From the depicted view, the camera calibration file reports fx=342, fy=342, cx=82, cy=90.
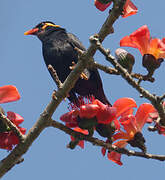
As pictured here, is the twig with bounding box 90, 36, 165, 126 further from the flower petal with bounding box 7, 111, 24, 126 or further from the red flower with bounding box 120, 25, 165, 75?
the flower petal with bounding box 7, 111, 24, 126

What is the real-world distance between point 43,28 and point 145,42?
3.46 metres

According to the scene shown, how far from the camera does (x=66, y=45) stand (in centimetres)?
435

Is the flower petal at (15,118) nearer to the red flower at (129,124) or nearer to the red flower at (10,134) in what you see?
the red flower at (10,134)

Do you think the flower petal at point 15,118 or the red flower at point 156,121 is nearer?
the red flower at point 156,121

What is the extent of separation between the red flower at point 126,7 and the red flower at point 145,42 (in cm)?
18

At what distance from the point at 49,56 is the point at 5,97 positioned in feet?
7.90

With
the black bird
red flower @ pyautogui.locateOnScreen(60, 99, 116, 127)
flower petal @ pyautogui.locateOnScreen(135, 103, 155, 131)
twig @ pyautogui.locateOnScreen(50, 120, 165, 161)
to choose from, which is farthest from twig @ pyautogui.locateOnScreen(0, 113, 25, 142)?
the black bird

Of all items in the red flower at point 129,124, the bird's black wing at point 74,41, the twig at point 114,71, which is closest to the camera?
the twig at point 114,71

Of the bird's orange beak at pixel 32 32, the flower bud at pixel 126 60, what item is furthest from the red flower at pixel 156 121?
the bird's orange beak at pixel 32 32

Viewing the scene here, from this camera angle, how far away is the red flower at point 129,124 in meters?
1.99

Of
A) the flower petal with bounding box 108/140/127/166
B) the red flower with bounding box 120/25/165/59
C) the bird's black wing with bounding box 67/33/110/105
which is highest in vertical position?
the bird's black wing with bounding box 67/33/110/105

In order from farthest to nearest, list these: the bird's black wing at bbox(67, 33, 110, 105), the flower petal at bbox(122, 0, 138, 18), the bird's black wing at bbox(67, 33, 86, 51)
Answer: the bird's black wing at bbox(67, 33, 86, 51), the bird's black wing at bbox(67, 33, 110, 105), the flower petal at bbox(122, 0, 138, 18)

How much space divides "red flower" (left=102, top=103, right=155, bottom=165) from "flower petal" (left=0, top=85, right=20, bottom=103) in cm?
62

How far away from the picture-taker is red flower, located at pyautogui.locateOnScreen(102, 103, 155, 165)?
6.53 feet
